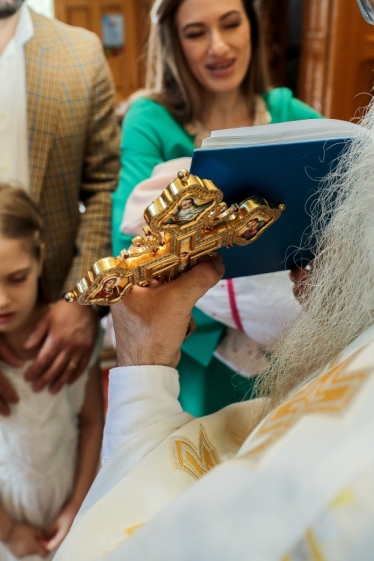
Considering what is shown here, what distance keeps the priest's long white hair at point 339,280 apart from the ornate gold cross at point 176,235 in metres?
0.09

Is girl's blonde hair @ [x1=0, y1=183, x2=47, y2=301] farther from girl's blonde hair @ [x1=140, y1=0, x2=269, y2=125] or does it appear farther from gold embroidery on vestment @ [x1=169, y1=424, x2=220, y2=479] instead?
gold embroidery on vestment @ [x1=169, y1=424, x2=220, y2=479]

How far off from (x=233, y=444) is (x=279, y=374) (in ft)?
0.37

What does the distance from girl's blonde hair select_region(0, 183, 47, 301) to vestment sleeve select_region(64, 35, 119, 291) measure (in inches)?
6.7

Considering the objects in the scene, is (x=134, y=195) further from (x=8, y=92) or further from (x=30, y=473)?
(x=30, y=473)

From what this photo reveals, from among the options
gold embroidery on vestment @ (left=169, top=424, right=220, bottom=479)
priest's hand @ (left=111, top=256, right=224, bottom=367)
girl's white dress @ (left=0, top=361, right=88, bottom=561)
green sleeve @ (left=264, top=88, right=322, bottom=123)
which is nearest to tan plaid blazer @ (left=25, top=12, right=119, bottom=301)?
girl's white dress @ (left=0, top=361, right=88, bottom=561)

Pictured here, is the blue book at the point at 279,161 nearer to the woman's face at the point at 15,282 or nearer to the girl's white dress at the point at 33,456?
the woman's face at the point at 15,282

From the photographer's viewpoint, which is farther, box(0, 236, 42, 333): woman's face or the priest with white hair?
box(0, 236, 42, 333): woman's face

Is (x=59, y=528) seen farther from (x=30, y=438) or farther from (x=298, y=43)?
(x=298, y=43)

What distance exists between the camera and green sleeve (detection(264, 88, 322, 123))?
137cm

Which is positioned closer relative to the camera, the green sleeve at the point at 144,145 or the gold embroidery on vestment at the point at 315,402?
the gold embroidery on vestment at the point at 315,402

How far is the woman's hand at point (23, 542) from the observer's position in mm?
1094

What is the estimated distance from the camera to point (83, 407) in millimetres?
1232

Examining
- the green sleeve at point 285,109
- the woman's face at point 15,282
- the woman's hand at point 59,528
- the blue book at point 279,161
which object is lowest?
the woman's hand at point 59,528

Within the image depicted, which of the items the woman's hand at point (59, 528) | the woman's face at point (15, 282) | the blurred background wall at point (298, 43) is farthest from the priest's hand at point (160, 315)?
the blurred background wall at point (298, 43)
